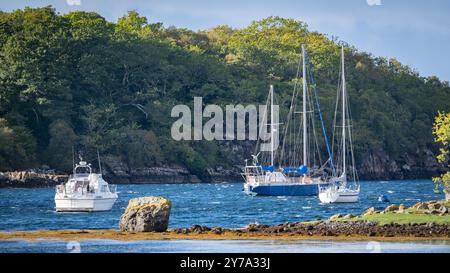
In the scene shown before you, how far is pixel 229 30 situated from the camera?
168 m

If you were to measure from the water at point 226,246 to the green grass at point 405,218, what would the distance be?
3590 mm

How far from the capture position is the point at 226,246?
35594 mm

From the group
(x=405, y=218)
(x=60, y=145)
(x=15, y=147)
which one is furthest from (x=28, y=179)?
(x=405, y=218)

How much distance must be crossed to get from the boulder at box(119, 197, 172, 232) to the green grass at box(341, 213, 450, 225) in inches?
290

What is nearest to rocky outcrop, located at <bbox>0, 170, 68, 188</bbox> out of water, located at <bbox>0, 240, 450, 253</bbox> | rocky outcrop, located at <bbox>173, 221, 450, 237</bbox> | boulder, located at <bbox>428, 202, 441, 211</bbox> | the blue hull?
the blue hull

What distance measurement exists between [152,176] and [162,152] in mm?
2914

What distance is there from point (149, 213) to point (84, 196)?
20588 millimetres

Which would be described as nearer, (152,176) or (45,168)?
(45,168)

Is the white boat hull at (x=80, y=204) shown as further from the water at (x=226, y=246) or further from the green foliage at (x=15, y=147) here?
the green foliage at (x=15, y=147)

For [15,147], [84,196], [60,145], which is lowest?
[84,196]

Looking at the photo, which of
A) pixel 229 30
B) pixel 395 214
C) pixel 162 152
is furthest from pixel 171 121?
pixel 395 214

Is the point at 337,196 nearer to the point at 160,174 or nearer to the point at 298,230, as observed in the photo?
the point at 298,230

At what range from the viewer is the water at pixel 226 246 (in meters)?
34.1
